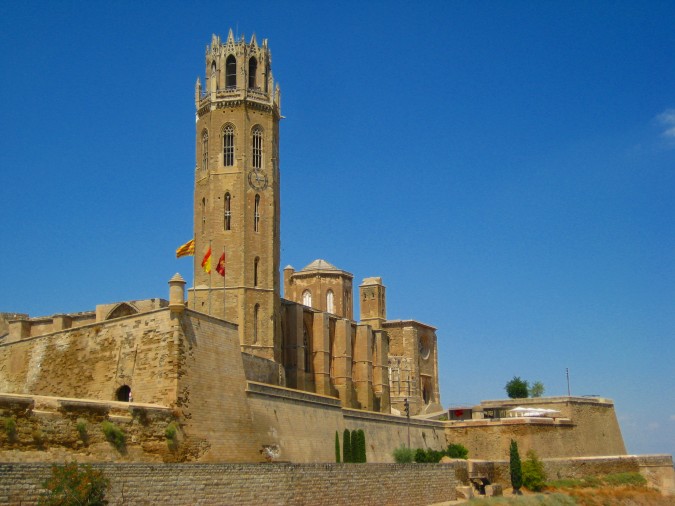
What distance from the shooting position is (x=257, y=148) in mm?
43062

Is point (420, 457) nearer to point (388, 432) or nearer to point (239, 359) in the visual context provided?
point (388, 432)

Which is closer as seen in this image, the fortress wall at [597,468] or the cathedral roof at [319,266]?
the fortress wall at [597,468]

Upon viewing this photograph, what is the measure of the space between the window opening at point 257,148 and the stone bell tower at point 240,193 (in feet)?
0.17

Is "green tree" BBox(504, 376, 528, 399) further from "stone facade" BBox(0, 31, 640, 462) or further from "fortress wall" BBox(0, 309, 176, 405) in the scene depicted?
"fortress wall" BBox(0, 309, 176, 405)

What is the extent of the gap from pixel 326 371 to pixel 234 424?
69.6 ft

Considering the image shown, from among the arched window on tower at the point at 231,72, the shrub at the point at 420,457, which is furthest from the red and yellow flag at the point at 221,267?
the shrub at the point at 420,457

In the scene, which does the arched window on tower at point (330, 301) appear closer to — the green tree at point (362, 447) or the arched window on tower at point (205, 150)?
the arched window on tower at point (205, 150)

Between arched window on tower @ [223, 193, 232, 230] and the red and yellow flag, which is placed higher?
arched window on tower @ [223, 193, 232, 230]

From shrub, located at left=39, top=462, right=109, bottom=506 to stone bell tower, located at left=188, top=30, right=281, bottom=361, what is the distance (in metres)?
23.1

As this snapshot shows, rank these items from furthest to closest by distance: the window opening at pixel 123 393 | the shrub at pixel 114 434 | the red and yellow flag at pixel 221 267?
the red and yellow flag at pixel 221 267
the window opening at pixel 123 393
the shrub at pixel 114 434

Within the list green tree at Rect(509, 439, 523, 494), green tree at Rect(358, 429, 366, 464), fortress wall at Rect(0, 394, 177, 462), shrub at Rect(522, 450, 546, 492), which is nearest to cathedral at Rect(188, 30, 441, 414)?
green tree at Rect(358, 429, 366, 464)

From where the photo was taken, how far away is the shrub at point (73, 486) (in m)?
16.2

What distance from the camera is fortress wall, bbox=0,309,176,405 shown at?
24.4 metres

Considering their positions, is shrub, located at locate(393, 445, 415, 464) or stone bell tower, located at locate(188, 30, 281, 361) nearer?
shrub, located at locate(393, 445, 415, 464)
